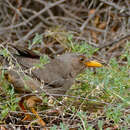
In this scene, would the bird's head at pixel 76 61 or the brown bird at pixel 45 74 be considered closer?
the brown bird at pixel 45 74

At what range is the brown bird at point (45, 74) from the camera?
15.5ft

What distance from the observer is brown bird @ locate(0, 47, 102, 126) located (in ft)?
15.5

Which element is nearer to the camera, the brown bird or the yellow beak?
the brown bird

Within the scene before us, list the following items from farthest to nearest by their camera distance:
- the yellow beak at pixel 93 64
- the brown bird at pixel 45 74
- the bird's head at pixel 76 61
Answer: the bird's head at pixel 76 61, the yellow beak at pixel 93 64, the brown bird at pixel 45 74

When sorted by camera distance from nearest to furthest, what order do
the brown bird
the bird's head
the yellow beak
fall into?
the brown bird → the yellow beak → the bird's head

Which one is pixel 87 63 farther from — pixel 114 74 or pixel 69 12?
pixel 69 12

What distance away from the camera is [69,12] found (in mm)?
8477

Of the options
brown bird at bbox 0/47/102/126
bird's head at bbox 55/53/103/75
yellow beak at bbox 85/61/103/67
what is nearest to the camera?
brown bird at bbox 0/47/102/126

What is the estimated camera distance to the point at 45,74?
510 cm

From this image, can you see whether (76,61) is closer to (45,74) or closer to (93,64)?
(93,64)

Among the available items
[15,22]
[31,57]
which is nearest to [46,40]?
[15,22]

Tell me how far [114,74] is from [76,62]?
1.10 meters

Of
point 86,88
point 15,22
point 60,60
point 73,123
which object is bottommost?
point 73,123

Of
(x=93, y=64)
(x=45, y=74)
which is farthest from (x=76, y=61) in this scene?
(x=45, y=74)
